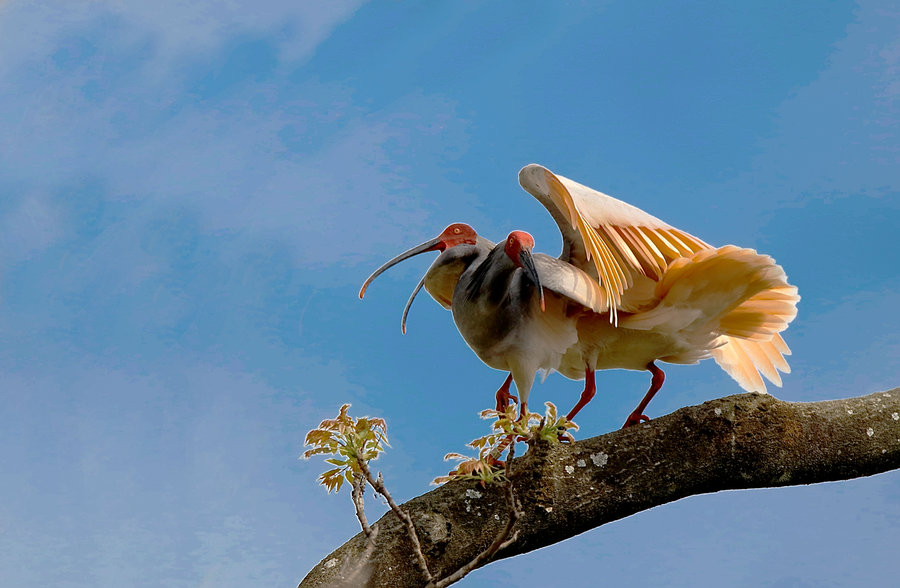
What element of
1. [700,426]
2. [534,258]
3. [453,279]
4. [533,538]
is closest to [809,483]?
[700,426]

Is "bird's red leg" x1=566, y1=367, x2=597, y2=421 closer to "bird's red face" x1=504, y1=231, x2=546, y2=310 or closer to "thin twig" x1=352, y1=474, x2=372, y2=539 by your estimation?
"bird's red face" x1=504, y1=231, x2=546, y2=310

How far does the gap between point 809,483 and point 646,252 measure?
932mm

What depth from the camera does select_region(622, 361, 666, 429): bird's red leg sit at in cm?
313

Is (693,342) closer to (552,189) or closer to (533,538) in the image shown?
(552,189)

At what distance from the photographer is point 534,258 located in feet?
9.43

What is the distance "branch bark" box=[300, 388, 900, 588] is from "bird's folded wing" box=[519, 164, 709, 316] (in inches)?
18.8

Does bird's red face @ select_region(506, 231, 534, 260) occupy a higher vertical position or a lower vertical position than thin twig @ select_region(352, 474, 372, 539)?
higher

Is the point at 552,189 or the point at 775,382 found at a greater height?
the point at 552,189

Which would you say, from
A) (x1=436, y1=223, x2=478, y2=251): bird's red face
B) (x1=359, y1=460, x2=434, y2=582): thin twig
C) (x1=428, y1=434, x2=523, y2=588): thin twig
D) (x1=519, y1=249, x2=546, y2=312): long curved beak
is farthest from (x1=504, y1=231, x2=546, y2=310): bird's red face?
(x1=359, y1=460, x2=434, y2=582): thin twig

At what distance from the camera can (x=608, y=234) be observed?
2861 millimetres

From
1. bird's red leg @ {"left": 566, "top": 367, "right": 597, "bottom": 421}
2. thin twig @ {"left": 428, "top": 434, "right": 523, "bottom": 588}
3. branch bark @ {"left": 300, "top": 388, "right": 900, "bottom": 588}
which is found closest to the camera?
thin twig @ {"left": 428, "top": 434, "right": 523, "bottom": 588}

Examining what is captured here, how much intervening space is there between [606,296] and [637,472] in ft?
1.91

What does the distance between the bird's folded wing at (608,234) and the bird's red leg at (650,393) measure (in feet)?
A: 1.35

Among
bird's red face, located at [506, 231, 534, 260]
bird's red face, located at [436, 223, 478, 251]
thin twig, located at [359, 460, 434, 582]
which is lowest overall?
thin twig, located at [359, 460, 434, 582]
